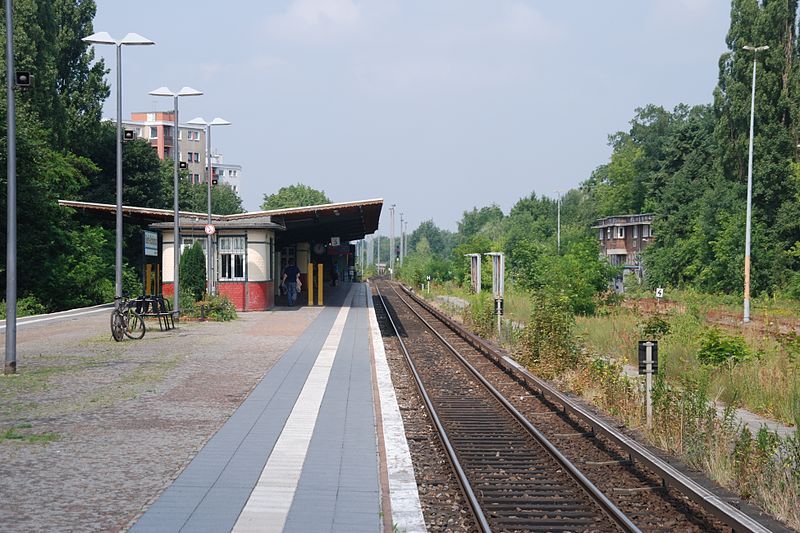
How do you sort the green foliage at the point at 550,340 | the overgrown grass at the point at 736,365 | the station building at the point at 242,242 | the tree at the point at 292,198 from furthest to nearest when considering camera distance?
the tree at the point at 292,198 → the station building at the point at 242,242 → the green foliage at the point at 550,340 → the overgrown grass at the point at 736,365

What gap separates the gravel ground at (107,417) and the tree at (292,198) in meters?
86.0

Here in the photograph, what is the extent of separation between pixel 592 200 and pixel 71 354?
10009 centimetres

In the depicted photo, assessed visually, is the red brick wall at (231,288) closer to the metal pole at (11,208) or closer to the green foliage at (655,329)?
the green foliage at (655,329)

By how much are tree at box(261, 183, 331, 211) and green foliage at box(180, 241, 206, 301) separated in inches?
2977

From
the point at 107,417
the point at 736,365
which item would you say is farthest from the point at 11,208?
the point at 736,365

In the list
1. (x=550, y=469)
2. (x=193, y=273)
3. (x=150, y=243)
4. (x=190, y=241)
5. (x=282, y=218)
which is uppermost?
(x=282, y=218)

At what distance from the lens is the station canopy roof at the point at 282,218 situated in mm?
32156

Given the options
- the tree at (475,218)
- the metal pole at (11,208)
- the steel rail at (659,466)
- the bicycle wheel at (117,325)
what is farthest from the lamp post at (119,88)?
the tree at (475,218)

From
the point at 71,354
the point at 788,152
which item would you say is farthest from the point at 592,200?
the point at 71,354

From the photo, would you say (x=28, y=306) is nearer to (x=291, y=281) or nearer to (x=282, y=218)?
(x=282, y=218)

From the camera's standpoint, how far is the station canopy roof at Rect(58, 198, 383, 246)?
32.2 m

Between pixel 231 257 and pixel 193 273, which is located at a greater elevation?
pixel 231 257

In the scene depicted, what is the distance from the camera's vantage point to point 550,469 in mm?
8531

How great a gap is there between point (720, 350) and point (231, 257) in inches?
835
